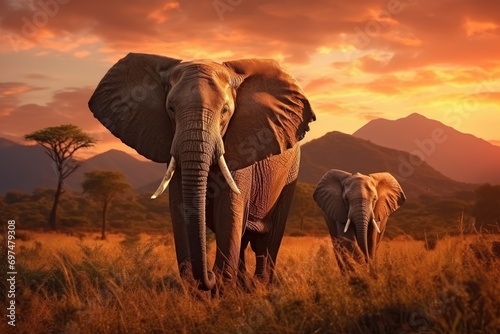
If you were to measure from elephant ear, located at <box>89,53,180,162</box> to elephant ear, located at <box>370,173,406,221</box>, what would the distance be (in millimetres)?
8118

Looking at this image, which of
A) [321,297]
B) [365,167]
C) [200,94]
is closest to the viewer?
[321,297]

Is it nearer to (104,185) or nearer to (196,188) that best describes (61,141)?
(104,185)

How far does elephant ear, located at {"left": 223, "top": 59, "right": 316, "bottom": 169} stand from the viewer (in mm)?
8695

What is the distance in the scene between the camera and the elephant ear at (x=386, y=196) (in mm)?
15734

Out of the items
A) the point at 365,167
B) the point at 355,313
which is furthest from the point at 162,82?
the point at 365,167

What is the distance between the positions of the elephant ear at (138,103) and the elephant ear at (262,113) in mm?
891

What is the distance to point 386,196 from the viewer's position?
16.1m

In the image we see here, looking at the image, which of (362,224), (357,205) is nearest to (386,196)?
(357,205)

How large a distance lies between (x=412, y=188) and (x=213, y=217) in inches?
6329

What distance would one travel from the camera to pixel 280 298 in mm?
6625

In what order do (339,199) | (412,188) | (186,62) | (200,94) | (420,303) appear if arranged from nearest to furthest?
(420,303)
(200,94)
(186,62)
(339,199)
(412,188)

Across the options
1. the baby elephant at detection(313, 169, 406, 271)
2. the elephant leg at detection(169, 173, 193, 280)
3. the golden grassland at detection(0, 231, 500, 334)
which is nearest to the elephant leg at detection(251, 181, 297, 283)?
the baby elephant at detection(313, 169, 406, 271)

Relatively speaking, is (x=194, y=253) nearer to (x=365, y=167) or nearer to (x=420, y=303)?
(x=420, y=303)

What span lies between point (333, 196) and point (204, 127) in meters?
8.90
